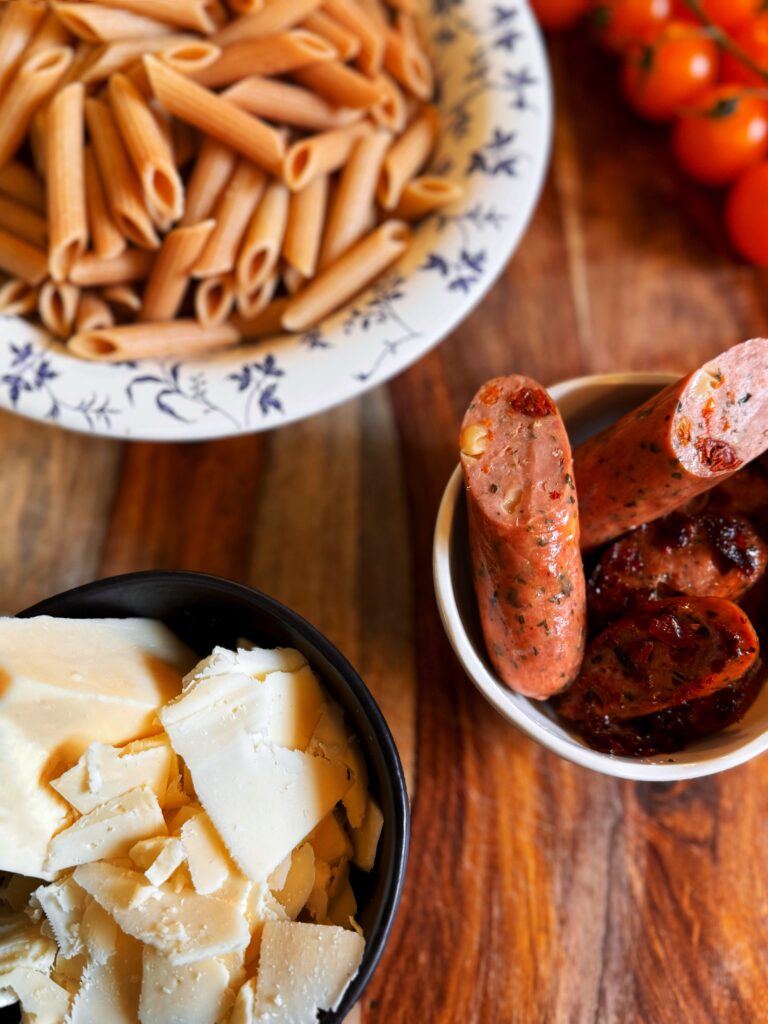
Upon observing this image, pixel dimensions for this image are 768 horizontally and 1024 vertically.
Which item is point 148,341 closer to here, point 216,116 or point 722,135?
point 216,116

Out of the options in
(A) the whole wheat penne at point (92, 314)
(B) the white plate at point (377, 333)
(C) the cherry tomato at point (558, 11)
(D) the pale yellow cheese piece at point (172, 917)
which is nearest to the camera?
(D) the pale yellow cheese piece at point (172, 917)

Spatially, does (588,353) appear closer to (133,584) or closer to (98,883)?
(133,584)

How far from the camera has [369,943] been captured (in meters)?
0.89

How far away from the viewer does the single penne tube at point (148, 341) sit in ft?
3.77

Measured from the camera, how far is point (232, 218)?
1196mm

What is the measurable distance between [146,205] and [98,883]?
806 mm

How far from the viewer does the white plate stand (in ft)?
3.60

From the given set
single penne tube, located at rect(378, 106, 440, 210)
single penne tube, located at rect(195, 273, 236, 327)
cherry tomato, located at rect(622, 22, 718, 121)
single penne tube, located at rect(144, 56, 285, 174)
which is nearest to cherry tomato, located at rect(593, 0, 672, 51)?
cherry tomato, located at rect(622, 22, 718, 121)

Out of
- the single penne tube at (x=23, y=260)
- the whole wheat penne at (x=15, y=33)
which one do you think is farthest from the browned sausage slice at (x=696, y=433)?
the whole wheat penne at (x=15, y=33)

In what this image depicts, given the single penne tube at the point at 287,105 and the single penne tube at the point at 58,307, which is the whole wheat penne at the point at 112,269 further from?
the single penne tube at the point at 287,105

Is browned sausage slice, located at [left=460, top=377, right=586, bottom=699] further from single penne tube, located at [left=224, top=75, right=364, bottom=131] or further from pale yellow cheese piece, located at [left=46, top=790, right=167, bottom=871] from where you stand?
single penne tube, located at [left=224, top=75, right=364, bottom=131]

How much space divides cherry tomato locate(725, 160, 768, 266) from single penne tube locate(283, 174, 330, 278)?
0.66 metres

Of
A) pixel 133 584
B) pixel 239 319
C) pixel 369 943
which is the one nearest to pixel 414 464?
pixel 239 319

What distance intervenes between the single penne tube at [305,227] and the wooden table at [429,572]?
9.2 inches
